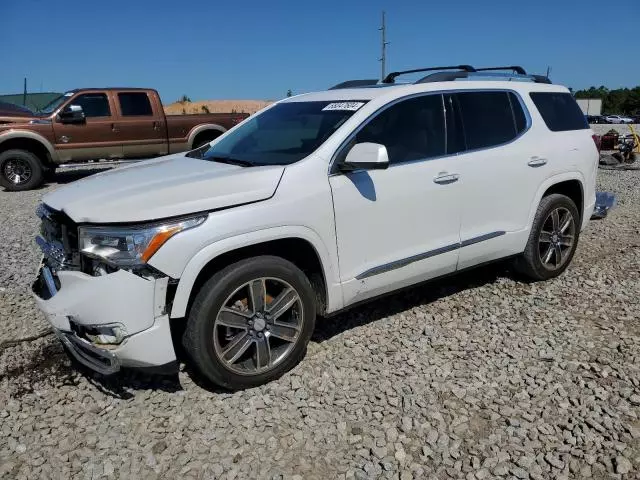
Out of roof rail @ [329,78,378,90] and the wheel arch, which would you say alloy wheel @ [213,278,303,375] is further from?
the wheel arch

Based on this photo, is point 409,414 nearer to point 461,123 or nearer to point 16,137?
point 461,123

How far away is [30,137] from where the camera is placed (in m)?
10.9

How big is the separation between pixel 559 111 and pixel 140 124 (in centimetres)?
942

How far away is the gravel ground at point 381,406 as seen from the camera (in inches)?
107

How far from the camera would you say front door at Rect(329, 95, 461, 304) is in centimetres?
354

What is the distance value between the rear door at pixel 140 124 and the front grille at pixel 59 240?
9020 mm

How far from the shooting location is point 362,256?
11.8 ft

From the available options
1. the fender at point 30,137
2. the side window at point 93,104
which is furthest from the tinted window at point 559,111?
the fender at point 30,137

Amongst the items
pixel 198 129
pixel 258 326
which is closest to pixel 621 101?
pixel 198 129

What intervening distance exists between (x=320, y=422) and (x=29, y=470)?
149 centimetres

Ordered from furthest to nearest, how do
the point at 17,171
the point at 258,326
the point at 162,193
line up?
the point at 17,171
the point at 258,326
the point at 162,193

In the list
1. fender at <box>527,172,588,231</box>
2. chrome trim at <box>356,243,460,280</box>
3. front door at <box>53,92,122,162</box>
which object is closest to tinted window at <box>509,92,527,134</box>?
fender at <box>527,172,588,231</box>

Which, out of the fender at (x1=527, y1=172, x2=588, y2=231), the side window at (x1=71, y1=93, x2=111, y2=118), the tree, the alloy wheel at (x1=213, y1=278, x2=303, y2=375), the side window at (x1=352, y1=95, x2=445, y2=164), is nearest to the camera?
the alloy wheel at (x1=213, y1=278, x2=303, y2=375)

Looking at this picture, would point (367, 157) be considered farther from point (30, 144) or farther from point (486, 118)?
point (30, 144)
